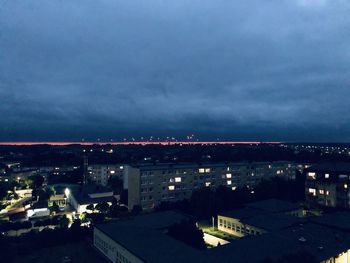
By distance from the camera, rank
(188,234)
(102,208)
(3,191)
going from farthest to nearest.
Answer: (3,191) → (102,208) → (188,234)

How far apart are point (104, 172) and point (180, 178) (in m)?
36.5

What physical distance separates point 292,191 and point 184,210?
27.8 m

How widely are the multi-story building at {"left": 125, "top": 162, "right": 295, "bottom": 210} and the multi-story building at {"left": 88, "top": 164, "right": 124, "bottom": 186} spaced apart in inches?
954

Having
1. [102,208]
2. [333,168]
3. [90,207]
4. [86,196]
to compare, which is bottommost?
[90,207]

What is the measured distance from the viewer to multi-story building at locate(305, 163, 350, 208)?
5741 centimetres

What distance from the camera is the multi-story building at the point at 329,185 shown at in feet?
188

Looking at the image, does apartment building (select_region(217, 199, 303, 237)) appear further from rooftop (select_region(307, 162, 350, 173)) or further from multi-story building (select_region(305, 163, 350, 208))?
rooftop (select_region(307, 162, 350, 173))

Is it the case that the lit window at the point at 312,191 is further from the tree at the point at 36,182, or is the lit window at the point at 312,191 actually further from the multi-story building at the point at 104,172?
the tree at the point at 36,182

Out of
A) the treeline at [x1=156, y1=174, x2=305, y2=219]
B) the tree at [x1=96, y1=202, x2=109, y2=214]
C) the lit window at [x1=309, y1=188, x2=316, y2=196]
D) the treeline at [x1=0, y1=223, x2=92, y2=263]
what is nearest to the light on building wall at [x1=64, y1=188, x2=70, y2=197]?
the tree at [x1=96, y1=202, x2=109, y2=214]

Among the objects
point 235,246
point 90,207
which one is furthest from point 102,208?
point 235,246

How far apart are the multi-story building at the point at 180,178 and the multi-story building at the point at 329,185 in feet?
50.1

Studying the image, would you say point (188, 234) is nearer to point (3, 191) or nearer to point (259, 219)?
point (259, 219)

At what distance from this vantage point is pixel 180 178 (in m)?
65.7

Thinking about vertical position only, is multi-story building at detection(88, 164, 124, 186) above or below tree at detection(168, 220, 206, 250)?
above
